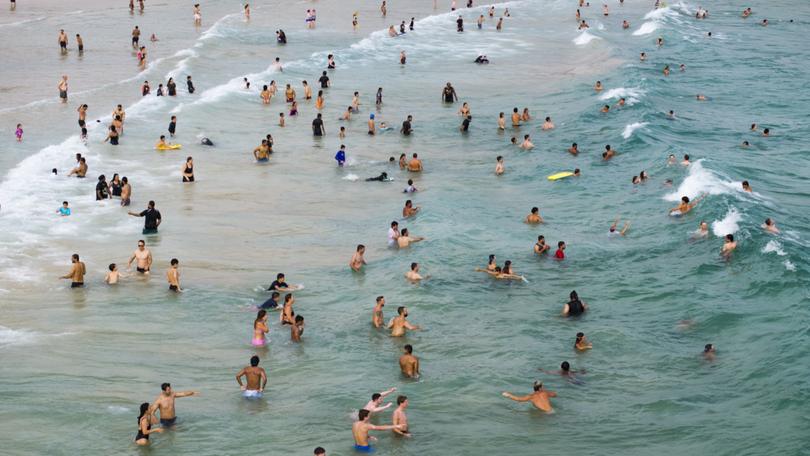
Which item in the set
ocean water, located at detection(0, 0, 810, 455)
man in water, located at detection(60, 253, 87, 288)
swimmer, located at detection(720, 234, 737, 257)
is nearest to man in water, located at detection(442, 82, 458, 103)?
ocean water, located at detection(0, 0, 810, 455)

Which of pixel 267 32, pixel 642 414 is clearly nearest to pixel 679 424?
pixel 642 414

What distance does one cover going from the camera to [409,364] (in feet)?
68.8

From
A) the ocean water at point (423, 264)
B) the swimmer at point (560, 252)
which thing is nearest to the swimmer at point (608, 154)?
the ocean water at point (423, 264)

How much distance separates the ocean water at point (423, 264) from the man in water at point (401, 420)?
0.61 feet

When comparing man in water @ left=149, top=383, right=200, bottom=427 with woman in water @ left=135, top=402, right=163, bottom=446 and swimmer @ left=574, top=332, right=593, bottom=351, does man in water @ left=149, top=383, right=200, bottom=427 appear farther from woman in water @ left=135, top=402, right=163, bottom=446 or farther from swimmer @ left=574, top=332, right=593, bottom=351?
swimmer @ left=574, top=332, right=593, bottom=351

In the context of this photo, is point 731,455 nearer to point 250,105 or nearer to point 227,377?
point 227,377

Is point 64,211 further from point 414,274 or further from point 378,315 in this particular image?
point 378,315

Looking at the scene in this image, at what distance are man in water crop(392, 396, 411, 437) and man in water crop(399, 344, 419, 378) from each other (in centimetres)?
239

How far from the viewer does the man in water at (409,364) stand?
21.0m

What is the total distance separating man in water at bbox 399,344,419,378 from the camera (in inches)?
826

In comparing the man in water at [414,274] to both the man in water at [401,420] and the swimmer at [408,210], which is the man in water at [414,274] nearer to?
the swimmer at [408,210]

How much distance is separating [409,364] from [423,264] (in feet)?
23.9

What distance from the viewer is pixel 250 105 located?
158ft

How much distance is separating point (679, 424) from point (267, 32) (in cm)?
5531
